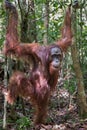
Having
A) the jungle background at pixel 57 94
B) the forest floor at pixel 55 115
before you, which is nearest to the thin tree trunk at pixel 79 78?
the jungle background at pixel 57 94

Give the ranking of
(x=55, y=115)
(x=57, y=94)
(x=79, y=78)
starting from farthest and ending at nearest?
(x=57, y=94) → (x=55, y=115) → (x=79, y=78)

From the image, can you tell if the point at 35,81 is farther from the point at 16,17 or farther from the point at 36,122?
the point at 16,17

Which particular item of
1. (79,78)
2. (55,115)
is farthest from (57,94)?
(79,78)

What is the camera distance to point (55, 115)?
4.97 m

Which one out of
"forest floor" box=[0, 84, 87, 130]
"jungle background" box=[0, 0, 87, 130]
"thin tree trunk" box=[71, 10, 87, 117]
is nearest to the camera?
"forest floor" box=[0, 84, 87, 130]

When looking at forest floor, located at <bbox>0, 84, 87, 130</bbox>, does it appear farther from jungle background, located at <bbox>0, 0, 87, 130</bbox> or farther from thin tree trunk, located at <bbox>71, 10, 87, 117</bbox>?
thin tree trunk, located at <bbox>71, 10, 87, 117</bbox>

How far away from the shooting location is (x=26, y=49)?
386cm

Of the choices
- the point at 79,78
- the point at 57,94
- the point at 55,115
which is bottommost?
the point at 55,115

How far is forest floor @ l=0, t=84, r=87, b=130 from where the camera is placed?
13.1ft

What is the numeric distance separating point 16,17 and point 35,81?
2.62ft

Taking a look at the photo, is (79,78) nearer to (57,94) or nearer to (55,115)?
(55,115)

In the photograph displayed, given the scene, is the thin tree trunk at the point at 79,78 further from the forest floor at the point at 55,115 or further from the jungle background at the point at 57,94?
the forest floor at the point at 55,115

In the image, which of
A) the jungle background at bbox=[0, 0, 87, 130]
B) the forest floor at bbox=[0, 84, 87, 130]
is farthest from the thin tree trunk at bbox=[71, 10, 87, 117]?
the forest floor at bbox=[0, 84, 87, 130]

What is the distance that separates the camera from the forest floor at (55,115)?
400cm
